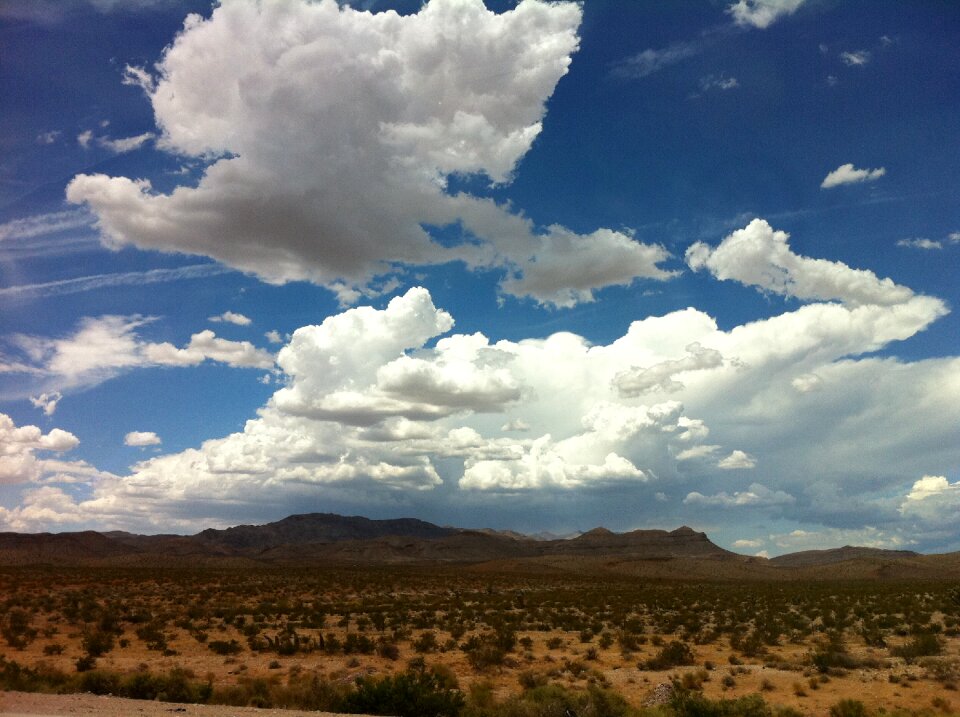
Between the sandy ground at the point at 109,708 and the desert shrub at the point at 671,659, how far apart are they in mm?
13879

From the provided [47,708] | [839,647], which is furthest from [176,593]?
[839,647]

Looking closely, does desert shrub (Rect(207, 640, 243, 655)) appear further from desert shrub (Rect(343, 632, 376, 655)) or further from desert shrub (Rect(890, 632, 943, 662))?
desert shrub (Rect(890, 632, 943, 662))

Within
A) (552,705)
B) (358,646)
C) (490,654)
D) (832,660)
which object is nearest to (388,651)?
(358,646)

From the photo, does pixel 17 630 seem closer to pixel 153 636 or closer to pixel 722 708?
pixel 153 636

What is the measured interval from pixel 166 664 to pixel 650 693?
17386 millimetres

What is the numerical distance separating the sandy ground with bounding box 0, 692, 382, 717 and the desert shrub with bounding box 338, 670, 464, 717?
127cm

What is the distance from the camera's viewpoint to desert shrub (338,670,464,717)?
17875mm

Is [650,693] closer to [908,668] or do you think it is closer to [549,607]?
[908,668]

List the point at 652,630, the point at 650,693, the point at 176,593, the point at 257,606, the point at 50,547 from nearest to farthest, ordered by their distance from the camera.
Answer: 1. the point at 650,693
2. the point at 652,630
3. the point at 257,606
4. the point at 176,593
5. the point at 50,547

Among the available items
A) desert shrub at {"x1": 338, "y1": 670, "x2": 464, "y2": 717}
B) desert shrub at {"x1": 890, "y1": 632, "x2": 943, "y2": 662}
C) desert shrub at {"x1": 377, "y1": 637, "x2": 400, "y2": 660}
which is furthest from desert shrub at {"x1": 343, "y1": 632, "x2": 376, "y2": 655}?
desert shrub at {"x1": 890, "y1": 632, "x2": 943, "y2": 662}

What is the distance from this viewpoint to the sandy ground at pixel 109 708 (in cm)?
1598

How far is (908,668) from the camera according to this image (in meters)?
25.7

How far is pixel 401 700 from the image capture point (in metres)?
18.0

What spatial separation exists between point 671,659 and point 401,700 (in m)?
13.2
